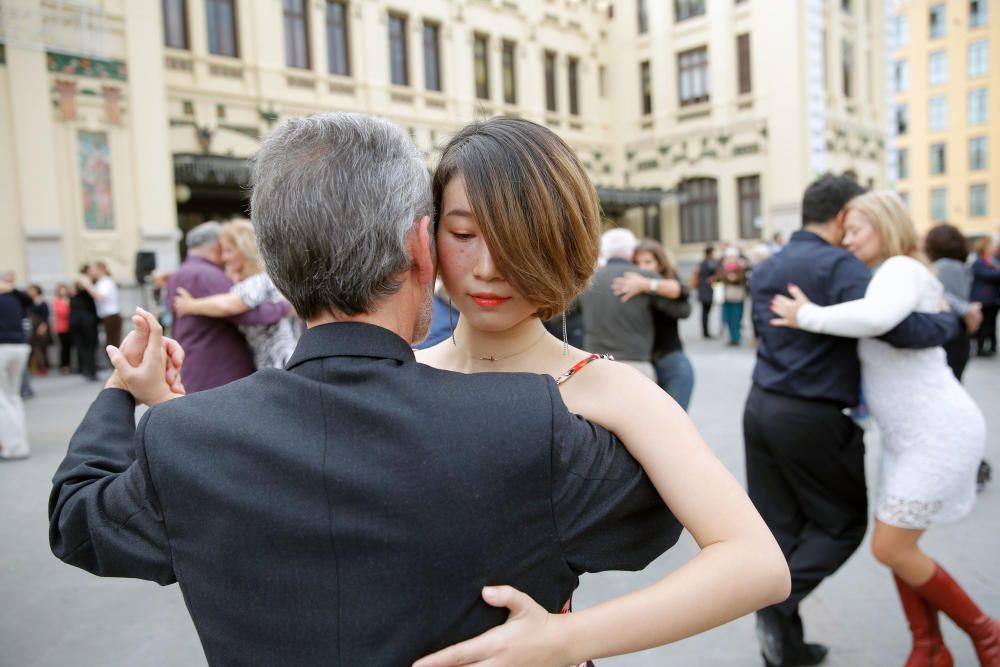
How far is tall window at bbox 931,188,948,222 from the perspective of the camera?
44.8 m

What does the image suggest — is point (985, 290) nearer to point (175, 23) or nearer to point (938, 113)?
point (175, 23)

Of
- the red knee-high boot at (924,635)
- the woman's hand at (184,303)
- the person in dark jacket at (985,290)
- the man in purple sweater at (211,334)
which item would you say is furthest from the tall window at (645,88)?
the red knee-high boot at (924,635)

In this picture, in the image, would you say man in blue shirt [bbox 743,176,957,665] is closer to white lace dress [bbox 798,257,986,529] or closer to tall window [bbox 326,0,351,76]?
white lace dress [bbox 798,257,986,529]

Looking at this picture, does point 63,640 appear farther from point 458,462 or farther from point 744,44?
point 744,44

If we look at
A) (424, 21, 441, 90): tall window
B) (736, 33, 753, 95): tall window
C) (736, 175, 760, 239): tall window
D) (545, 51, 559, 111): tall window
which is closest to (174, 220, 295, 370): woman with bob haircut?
(424, 21, 441, 90): tall window

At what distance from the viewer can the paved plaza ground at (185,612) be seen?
9.84 ft

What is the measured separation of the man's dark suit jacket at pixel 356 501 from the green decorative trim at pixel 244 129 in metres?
16.2

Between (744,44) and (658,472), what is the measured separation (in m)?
24.5

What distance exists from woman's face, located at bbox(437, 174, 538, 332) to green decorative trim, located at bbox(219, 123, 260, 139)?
16.0m

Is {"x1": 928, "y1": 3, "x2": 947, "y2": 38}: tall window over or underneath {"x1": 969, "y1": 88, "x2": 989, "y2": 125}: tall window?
over

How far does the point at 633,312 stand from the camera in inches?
186

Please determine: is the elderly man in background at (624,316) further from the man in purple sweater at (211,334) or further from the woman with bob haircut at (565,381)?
the woman with bob haircut at (565,381)

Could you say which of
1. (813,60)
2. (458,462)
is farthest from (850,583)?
(813,60)

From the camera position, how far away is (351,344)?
0.96 meters
